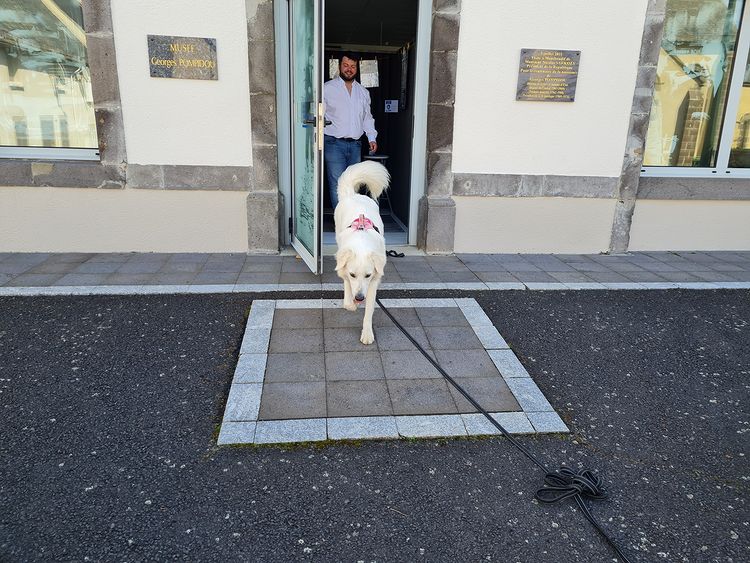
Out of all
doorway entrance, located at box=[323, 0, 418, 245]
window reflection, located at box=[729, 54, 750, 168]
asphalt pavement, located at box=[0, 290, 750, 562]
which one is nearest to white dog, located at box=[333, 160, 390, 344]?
asphalt pavement, located at box=[0, 290, 750, 562]

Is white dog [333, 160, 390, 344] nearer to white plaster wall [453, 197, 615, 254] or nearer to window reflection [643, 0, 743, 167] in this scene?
white plaster wall [453, 197, 615, 254]

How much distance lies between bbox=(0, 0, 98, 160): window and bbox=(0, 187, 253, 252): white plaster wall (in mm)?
569

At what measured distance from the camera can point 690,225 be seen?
22.7ft

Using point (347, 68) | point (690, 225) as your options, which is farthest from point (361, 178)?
point (690, 225)

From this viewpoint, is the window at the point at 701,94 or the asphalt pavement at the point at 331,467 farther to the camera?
the window at the point at 701,94

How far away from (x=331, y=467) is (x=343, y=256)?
4.92 ft

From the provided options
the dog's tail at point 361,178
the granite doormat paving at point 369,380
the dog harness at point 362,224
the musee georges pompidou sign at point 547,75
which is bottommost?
the granite doormat paving at point 369,380

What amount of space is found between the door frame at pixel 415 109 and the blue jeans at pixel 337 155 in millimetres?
519

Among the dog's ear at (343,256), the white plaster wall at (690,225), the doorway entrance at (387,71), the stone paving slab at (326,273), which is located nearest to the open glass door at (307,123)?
the stone paving slab at (326,273)

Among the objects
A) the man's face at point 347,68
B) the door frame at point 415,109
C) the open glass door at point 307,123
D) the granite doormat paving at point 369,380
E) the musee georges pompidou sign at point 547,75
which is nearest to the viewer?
the granite doormat paving at point 369,380

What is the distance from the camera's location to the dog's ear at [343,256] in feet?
12.1

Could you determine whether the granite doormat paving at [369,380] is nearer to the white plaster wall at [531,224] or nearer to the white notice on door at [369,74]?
the white plaster wall at [531,224]

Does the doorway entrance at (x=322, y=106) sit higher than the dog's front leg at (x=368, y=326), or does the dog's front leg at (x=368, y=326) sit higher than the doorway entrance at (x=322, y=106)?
the doorway entrance at (x=322, y=106)

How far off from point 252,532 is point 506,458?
137 centimetres
